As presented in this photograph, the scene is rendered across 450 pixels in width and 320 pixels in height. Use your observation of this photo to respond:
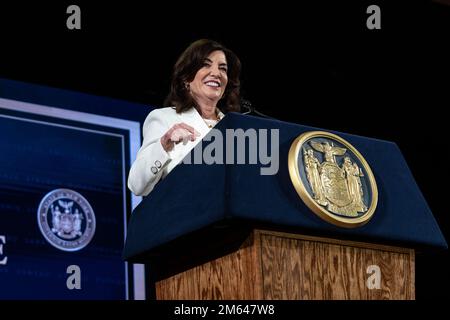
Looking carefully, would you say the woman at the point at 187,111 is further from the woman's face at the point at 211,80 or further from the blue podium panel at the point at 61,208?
the blue podium panel at the point at 61,208

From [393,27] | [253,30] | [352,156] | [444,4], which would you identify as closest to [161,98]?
[253,30]

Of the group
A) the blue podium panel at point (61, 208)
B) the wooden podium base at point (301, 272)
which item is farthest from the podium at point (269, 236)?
the blue podium panel at point (61, 208)

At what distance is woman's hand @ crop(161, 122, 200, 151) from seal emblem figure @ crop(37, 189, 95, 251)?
1.22 meters

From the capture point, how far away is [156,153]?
1979 mm

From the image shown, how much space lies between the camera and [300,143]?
176 cm

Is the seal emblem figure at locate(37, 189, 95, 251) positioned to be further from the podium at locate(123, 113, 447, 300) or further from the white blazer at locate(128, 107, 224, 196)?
the podium at locate(123, 113, 447, 300)

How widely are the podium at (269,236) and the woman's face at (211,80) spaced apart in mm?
410

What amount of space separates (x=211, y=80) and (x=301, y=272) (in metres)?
0.72

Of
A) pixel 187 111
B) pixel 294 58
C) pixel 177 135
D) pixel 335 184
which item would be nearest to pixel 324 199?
pixel 335 184

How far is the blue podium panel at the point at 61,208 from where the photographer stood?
9.92 ft

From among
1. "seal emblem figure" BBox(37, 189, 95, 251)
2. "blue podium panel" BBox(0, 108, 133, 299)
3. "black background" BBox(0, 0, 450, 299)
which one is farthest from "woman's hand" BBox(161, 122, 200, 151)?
"black background" BBox(0, 0, 450, 299)

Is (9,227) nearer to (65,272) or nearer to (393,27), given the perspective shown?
(65,272)

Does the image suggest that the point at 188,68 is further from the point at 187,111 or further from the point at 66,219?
the point at 66,219

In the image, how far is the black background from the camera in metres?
3.41
